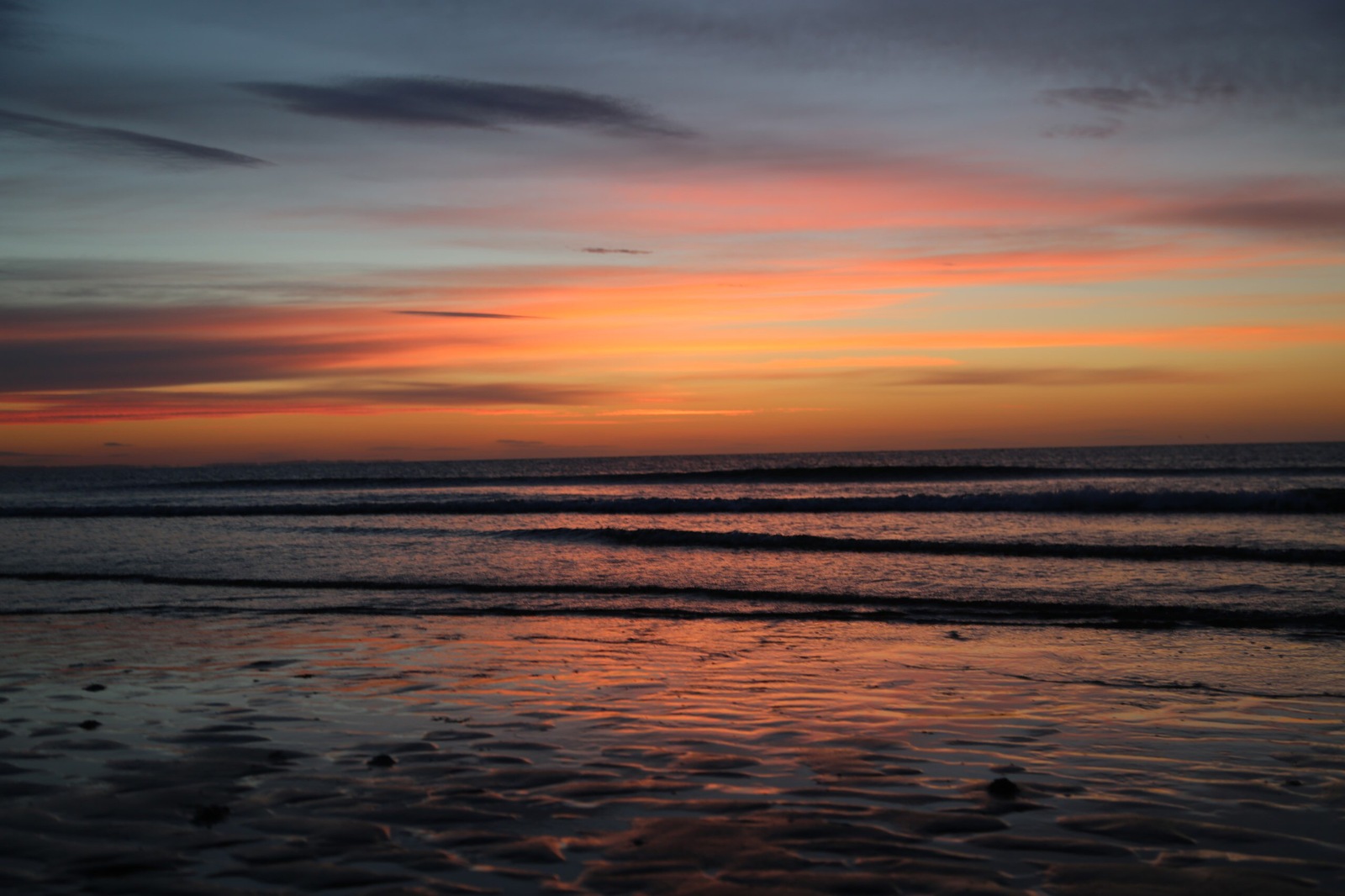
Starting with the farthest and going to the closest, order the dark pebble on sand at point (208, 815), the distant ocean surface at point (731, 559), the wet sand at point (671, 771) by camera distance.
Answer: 1. the distant ocean surface at point (731, 559)
2. the dark pebble on sand at point (208, 815)
3. the wet sand at point (671, 771)

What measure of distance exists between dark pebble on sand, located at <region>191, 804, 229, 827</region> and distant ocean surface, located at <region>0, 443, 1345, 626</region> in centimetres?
690

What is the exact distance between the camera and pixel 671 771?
4.71 metres

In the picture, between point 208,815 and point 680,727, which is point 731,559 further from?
point 208,815

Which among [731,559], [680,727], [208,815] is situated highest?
[208,815]

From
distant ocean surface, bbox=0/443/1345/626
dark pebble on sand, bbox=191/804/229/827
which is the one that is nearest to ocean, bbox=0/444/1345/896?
dark pebble on sand, bbox=191/804/229/827

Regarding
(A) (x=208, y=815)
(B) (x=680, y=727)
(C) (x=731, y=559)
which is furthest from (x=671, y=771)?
(C) (x=731, y=559)

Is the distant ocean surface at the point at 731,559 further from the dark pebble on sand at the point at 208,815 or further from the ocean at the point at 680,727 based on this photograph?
the dark pebble on sand at the point at 208,815

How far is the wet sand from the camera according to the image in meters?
3.49

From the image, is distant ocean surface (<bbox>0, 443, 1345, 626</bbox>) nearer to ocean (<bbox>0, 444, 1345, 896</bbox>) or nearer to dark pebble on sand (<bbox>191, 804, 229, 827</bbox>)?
ocean (<bbox>0, 444, 1345, 896</bbox>)

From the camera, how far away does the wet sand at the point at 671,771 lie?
3486 millimetres

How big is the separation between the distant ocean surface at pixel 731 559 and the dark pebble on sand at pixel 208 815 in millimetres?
6896

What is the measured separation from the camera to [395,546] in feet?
63.8

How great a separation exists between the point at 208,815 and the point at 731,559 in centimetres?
1341

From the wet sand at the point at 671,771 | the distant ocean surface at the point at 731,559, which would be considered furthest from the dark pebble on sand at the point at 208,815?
the distant ocean surface at the point at 731,559
